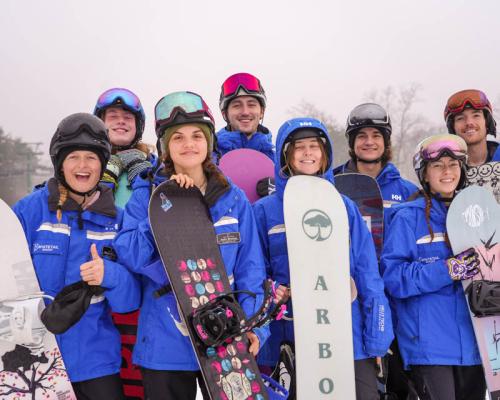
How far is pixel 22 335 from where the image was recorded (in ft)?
6.70

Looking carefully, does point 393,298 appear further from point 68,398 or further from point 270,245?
point 68,398

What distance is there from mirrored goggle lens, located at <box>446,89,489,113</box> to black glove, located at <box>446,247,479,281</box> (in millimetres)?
1525

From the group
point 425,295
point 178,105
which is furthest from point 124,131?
point 425,295

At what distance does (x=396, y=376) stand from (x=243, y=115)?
2.07 metres

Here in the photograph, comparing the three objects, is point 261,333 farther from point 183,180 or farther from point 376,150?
point 376,150

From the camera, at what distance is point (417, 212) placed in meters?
2.78

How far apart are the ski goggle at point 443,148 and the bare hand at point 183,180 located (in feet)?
4.67

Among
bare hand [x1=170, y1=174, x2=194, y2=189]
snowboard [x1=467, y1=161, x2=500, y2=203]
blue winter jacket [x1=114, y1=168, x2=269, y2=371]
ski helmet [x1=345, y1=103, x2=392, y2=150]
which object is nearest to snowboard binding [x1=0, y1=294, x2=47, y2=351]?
blue winter jacket [x1=114, y1=168, x2=269, y2=371]

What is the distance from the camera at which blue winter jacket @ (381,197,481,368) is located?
2537 millimetres

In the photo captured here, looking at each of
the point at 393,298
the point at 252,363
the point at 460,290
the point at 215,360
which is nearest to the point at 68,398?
the point at 215,360

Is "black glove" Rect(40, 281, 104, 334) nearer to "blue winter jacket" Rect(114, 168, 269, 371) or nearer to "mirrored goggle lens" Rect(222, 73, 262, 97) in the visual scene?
"blue winter jacket" Rect(114, 168, 269, 371)

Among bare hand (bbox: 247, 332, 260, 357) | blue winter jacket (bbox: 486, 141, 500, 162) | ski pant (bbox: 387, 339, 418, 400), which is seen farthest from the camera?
blue winter jacket (bbox: 486, 141, 500, 162)

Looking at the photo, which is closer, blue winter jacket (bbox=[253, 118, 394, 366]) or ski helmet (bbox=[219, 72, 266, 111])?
blue winter jacket (bbox=[253, 118, 394, 366])

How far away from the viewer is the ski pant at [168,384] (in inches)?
84.3
